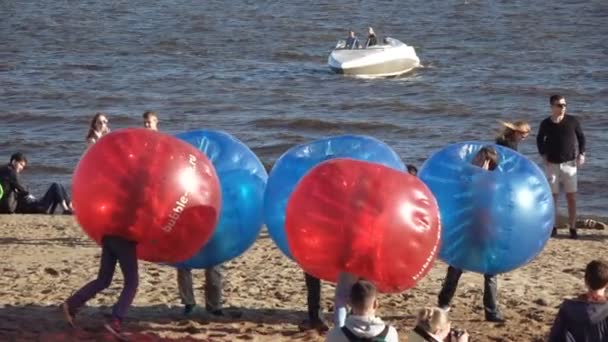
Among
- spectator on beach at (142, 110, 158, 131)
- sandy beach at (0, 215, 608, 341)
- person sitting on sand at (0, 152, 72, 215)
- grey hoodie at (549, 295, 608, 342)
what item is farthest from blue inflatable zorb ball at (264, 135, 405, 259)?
person sitting on sand at (0, 152, 72, 215)

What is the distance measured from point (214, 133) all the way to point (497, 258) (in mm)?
2322

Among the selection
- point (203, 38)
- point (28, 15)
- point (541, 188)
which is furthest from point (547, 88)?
point (28, 15)

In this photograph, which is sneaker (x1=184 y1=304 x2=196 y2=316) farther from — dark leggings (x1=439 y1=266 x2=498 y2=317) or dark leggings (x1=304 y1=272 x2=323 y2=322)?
dark leggings (x1=439 y1=266 x2=498 y2=317)

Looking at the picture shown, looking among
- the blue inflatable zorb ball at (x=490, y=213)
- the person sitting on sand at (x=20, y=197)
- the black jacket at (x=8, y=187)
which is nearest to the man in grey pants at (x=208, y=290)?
the blue inflatable zorb ball at (x=490, y=213)

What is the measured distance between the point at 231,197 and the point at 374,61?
97.7 ft

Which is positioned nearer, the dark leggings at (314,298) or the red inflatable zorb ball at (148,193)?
the red inflatable zorb ball at (148,193)

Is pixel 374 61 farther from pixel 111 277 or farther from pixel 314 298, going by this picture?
pixel 111 277

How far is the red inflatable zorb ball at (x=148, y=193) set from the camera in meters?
8.38

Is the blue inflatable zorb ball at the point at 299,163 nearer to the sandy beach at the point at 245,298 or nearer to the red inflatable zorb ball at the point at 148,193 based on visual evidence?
the red inflatable zorb ball at the point at 148,193

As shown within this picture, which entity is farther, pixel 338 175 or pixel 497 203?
pixel 497 203

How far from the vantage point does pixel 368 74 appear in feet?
128

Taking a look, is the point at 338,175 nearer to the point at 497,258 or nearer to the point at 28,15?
the point at 497,258

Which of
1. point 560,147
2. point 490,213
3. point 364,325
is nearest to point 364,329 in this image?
point 364,325

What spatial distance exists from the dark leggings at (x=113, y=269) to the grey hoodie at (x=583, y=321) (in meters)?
3.00
